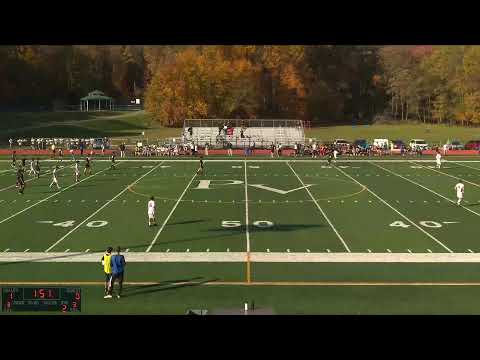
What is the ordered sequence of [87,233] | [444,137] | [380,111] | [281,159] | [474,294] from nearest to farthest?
[474,294]
[87,233]
[281,159]
[444,137]
[380,111]


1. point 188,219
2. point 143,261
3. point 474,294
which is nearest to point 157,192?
point 188,219

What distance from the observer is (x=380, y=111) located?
3853 inches

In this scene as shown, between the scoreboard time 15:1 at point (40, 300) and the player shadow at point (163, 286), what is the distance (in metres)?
3.06

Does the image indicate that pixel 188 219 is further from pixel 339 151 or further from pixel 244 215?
pixel 339 151

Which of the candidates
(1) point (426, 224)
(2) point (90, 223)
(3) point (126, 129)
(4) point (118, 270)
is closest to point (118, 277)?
(4) point (118, 270)

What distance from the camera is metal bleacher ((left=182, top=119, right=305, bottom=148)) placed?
5719 centimetres

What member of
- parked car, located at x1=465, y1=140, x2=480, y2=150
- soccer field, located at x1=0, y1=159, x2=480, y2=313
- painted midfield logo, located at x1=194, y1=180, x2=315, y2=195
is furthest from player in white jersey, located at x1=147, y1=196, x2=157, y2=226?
parked car, located at x1=465, y1=140, x2=480, y2=150

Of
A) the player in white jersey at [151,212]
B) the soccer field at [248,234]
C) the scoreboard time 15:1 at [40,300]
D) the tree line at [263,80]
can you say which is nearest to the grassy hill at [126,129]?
the tree line at [263,80]

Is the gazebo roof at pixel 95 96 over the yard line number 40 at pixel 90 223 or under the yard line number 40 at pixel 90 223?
over

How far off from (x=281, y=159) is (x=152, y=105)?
34.4m

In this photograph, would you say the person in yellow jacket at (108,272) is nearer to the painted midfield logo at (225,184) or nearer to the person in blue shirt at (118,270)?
the person in blue shirt at (118,270)

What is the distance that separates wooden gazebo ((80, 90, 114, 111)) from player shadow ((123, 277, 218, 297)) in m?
75.5

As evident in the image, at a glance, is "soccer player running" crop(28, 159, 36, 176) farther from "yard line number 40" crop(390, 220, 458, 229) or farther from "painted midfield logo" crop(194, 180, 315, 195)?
"yard line number 40" crop(390, 220, 458, 229)

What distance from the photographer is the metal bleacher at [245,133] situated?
57.2 meters
